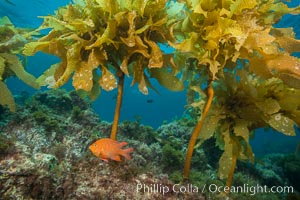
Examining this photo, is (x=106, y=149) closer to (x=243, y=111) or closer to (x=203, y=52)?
A: (x=203, y=52)

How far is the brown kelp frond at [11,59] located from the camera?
3.18 meters

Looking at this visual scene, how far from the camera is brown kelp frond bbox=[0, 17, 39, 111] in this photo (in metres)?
3.18

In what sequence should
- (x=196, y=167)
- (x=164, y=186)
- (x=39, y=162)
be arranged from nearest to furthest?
(x=39, y=162) → (x=164, y=186) → (x=196, y=167)

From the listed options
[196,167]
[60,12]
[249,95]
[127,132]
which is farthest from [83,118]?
[249,95]

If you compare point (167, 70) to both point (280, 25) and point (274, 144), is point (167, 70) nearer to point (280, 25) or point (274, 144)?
point (280, 25)

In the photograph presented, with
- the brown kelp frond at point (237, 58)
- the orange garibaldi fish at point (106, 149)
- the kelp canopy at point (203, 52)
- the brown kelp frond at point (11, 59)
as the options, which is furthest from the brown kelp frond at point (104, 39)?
the brown kelp frond at point (11, 59)

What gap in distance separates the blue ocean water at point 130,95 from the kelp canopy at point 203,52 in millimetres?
717

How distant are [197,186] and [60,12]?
2.70m

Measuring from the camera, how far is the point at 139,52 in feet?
9.05

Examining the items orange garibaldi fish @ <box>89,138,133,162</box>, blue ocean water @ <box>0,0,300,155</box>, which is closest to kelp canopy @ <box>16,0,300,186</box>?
orange garibaldi fish @ <box>89,138,133,162</box>

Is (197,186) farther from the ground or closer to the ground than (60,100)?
closer to the ground

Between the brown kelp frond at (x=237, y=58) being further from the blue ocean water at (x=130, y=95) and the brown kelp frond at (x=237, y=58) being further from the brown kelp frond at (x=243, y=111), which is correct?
the blue ocean water at (x=130, y=95)

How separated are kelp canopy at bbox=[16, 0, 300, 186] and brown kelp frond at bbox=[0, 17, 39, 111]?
734mm

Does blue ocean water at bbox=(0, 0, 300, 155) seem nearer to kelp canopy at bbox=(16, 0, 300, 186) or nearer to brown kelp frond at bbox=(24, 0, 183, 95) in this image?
kelp canopy at bbox=(16, 0, 300, 186)
